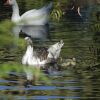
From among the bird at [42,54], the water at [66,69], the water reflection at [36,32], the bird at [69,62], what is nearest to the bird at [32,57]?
the bird at [42,54]

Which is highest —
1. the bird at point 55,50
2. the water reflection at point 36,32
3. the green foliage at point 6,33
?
the green foliage at point 6,33

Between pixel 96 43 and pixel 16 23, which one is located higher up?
pixel 16 23

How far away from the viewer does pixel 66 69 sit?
12961mm

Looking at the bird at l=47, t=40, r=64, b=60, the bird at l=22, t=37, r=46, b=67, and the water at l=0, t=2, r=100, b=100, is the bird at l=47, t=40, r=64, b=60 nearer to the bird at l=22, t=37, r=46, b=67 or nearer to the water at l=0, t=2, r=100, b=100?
the water at l=0, t=2, r=100, b=100

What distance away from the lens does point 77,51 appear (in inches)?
588

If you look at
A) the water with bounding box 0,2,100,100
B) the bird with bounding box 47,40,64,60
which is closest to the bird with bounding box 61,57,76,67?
the water with bounding box 0,2,100,100

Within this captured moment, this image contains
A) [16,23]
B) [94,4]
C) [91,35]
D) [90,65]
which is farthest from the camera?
[94,4]

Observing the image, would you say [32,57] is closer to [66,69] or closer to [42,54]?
[42,54]

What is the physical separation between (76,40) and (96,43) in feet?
3.56

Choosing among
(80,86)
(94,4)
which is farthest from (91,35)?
(94,4)

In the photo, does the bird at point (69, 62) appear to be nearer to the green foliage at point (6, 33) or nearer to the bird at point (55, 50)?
the bird at point (55, 50)

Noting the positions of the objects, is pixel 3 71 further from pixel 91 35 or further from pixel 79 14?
pixel 79 14

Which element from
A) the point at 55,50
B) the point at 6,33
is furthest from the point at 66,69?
the point at 6,33

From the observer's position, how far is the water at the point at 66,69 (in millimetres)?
9492
